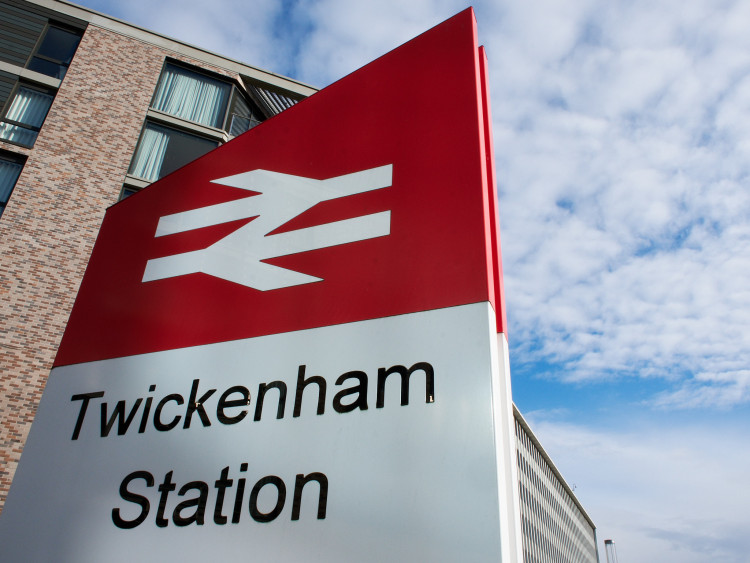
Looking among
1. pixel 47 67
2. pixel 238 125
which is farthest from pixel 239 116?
pixel 47 67

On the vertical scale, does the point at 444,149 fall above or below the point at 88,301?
A: above

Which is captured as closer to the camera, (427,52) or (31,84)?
(427,52)

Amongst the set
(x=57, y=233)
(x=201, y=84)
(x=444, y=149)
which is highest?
(x=201, y=84)

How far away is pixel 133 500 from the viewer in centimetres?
281

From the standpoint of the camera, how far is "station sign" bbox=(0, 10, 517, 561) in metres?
2.24

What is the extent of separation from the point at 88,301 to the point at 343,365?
2522 millimetres

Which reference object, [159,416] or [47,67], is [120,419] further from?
[47,67]

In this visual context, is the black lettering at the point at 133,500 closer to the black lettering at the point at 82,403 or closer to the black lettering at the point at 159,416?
the black lettering at the point at 159,416

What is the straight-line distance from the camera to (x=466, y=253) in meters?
2.57

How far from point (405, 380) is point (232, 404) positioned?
102 centimetres

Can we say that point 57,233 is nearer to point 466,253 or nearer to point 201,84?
point 201,84

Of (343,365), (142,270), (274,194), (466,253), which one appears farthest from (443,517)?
(142,270)

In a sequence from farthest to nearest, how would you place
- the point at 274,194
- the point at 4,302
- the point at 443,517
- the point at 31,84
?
the point at 31,84, the point at 4,302, the point at 274,194, the point at 443,517

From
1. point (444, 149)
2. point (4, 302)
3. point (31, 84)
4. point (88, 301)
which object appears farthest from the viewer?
point (31, 84)
